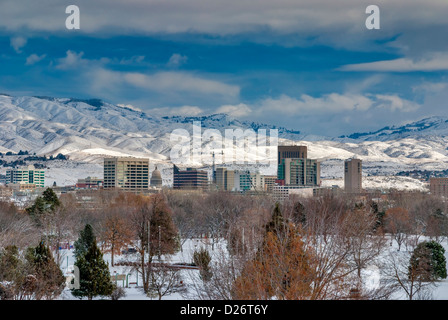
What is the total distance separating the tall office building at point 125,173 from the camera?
16312cm

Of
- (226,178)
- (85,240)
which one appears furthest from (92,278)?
(226,178)

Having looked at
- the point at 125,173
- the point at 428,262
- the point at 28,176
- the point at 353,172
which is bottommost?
the point at 428,262

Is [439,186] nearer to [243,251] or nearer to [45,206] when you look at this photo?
[45,206]

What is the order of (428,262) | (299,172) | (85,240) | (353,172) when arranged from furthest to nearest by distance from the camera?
1. (299,172)
2. (353,172)
3. (85,240)
4. (428,262)

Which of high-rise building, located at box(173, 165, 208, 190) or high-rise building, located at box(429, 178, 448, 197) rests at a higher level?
high-rise building, located at box(173, 165, 208, 190)

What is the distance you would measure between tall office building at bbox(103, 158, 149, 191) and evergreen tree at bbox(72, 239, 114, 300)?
134625mm

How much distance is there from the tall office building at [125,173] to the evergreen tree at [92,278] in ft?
442

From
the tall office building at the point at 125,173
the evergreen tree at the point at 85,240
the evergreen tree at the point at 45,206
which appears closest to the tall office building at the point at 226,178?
the tall office building at the point at 125,173

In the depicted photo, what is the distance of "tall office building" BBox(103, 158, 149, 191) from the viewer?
535 feet

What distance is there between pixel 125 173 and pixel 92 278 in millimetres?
138789

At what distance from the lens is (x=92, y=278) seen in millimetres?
27641

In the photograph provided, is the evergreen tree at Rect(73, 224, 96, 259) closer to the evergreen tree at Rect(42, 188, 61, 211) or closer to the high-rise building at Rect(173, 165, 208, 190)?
the evergreen tree at Rect(42, 188, 61, 211)

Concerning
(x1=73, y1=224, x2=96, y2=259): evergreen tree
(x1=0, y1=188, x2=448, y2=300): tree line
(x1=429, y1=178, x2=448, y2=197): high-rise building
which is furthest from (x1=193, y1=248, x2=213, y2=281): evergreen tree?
(x1=429, y1=178, x2=448, y2=197): high-rise building
